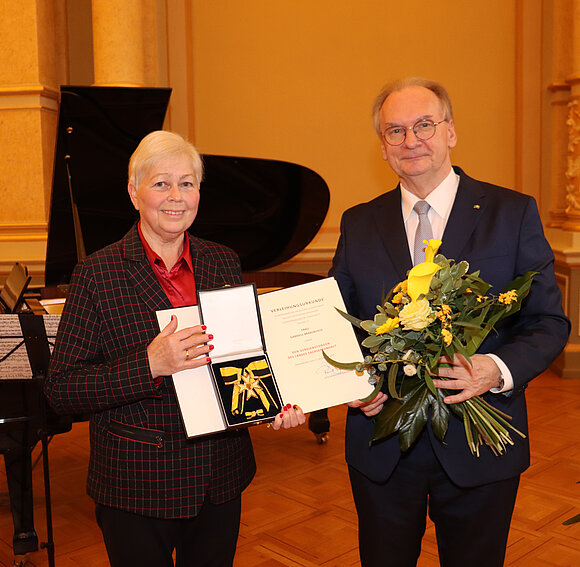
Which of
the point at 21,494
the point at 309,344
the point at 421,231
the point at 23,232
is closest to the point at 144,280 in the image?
the point at 309,344

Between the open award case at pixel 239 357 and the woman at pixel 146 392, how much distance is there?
4 cm

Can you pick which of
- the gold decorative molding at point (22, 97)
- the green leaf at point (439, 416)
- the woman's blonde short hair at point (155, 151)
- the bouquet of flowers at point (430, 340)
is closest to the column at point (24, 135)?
the gold decorative molding at point (22, 97)

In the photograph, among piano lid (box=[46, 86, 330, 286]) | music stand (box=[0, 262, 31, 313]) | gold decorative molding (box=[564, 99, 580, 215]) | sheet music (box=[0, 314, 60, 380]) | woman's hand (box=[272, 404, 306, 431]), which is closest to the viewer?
woman's hand (box=[272, 404, 306, 431])

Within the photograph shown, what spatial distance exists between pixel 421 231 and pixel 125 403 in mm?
948

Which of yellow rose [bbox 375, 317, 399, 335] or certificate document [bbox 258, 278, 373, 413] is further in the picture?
certificate document [bbox 258, 278, 373, 413]

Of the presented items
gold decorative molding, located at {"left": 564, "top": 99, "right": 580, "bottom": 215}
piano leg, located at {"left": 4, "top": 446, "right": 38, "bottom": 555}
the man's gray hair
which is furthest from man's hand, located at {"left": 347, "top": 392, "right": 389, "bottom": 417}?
gold decorative molding, located at {"left": 564, "top": 99, "right": 580, "bottom": 215}

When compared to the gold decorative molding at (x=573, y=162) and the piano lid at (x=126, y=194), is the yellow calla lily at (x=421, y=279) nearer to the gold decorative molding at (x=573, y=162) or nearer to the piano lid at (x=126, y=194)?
the piano lid at (x=126, y=194)

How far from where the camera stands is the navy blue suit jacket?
1.79m

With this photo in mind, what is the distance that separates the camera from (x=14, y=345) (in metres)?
2.84

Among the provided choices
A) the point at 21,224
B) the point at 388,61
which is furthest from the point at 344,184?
the point at 21,224

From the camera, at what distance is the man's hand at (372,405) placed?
5.88ft

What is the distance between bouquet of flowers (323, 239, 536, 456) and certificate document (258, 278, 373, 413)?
0.08m

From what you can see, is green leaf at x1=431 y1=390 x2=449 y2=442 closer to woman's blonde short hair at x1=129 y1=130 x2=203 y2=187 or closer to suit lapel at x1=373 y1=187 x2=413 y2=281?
suit lapel at x1=373 y1=187 x2=413 y2=281

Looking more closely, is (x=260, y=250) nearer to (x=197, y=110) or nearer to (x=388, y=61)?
(x=197, y=110)
